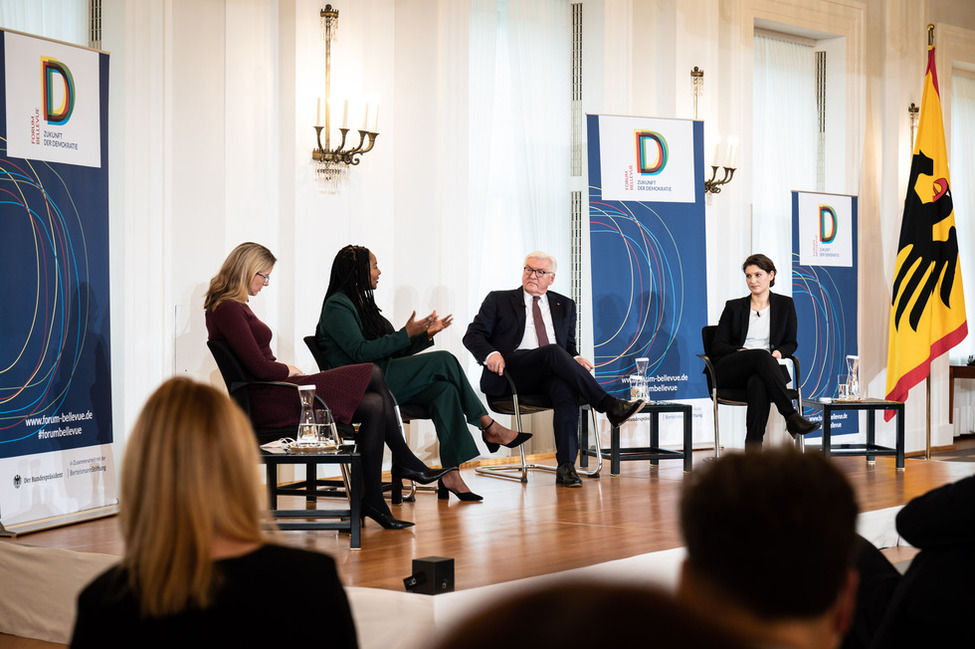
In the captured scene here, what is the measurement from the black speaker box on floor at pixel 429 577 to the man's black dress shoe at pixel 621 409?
2363 millimetres

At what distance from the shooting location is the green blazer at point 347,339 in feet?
14.5

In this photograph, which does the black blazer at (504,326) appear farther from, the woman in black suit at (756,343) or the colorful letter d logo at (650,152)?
the colorful letter d logo at (650,152)

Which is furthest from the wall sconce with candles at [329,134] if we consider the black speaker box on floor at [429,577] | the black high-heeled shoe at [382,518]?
the black speaker box on floor at [429,577]

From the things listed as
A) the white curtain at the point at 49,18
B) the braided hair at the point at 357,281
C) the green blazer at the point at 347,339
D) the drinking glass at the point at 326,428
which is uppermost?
the white curtain at the point at 49,18

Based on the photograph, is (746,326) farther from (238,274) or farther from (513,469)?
(238,274)

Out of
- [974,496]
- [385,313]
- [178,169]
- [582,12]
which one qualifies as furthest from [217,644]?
[582,12]

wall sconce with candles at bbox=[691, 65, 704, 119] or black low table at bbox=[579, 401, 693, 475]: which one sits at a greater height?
wall sconce with candles at bbox=[691, 65, 704, 119]

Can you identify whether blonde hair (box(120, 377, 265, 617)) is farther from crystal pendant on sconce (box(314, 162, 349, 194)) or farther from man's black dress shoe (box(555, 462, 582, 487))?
crystal pendant on sconce (box(314, 162, 349, 194))

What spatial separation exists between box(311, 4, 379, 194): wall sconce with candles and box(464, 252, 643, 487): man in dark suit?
110cm

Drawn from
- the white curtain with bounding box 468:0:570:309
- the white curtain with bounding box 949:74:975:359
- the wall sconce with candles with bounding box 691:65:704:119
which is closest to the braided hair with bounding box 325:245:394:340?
the white curtain with bounding box 468:0:570:309

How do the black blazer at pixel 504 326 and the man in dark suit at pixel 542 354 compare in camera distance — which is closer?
the man in dark suit at pixel 542 354

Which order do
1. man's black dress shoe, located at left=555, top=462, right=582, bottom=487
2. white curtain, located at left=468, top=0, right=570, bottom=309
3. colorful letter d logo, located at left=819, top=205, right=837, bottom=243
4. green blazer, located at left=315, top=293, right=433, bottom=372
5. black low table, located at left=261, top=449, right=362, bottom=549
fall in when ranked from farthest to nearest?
colorful letter d logo, located at left=819, top=205, right=837, bottom=243
white curtain, located at left=468, top=0, right=570, bottom=309
man's black dress shoe, located at left=555, top=462, right=582, bottom=487
green blazer, located at left=315, top=293, right=433, bottom=372
black low table, located at left=261, top=449, right=362, bottom=549

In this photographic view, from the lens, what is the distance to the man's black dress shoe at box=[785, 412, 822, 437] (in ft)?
18.4

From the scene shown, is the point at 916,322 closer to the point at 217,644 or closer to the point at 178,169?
the point at 178,169
